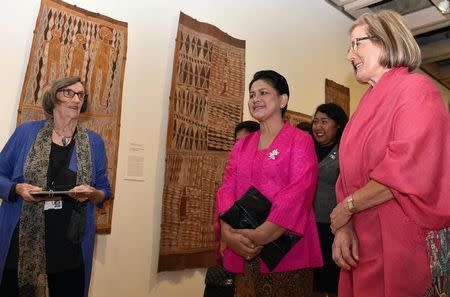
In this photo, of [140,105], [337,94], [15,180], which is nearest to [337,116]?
[140,105]

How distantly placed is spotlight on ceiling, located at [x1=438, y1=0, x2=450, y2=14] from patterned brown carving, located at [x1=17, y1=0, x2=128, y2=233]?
3743 millimetres

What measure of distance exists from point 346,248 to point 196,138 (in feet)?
6.93

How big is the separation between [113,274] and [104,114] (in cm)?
112

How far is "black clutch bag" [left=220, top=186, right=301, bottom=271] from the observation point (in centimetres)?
175

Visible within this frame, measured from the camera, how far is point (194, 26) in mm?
3311

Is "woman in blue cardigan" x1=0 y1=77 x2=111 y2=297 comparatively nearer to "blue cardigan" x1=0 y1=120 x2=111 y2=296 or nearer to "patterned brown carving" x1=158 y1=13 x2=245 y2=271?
"blue cardigan" x1=0 y1=120 x2=111 y2=296

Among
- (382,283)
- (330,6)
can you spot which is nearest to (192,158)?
(382,283)

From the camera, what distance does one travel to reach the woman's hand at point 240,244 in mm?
1753

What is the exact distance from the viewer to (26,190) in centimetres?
186

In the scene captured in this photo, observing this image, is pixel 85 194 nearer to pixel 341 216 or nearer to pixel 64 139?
pixel 64 139

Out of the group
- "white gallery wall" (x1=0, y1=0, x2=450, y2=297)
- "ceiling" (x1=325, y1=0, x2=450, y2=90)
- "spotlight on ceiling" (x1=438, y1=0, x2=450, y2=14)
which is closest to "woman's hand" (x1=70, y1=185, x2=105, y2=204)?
"white gallery wall" (x1=0, y1=0, x2=450, y2=297)

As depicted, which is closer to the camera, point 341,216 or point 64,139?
point 341,216

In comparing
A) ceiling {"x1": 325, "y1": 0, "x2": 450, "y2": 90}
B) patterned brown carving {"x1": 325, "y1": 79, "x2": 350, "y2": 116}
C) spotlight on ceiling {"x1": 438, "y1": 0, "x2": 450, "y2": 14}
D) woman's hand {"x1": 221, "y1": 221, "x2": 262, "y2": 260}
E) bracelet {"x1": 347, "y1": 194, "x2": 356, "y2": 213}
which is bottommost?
woman's hand {"x1": 221, "y1": 221, "x2": 262, "y2": 260}

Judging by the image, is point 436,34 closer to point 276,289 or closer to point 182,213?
point 182,213
